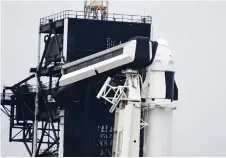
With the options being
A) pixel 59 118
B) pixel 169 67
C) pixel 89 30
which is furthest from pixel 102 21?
pixel 169 67

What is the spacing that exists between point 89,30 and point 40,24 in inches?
377

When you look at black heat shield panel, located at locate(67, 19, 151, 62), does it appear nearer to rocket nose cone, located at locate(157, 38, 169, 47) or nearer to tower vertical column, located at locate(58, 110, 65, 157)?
tower vertical column, located at locate(58, 110, 65, 157)

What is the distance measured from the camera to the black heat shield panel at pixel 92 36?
5010 inches

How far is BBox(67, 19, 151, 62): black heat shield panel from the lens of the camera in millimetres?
127250

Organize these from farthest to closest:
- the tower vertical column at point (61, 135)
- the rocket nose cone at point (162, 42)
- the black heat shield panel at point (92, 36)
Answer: the tower vertical column at point (61, 135) → the black heat shield panel at point (92, 36) → the rocket nose cone at point (162, 42)

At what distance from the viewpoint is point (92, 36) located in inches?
5012

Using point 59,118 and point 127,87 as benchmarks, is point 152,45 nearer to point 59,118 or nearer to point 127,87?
point 127,87

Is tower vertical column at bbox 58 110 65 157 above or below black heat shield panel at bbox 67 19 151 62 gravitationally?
below

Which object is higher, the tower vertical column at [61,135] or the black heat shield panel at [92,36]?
the black heat shield panel at [92,36]

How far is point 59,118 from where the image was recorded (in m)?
131

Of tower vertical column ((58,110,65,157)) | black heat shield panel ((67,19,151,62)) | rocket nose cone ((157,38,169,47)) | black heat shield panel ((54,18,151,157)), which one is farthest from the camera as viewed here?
tower vertical column ((58,110,65,157))

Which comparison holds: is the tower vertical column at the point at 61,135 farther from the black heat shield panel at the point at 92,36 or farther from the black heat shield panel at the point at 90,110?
the black heat shield panel at the point at 92,36

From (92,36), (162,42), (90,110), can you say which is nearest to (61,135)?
(90,110)

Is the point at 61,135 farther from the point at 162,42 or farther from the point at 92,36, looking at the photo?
the point at 162,42
